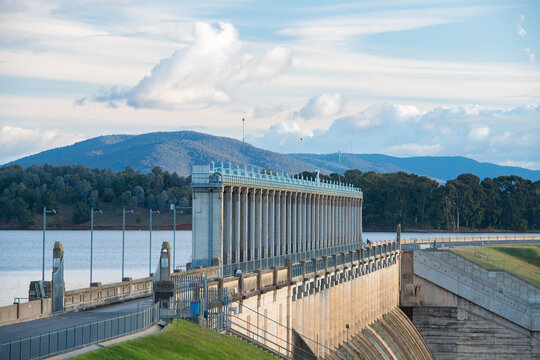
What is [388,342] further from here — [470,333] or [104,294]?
[104,294]

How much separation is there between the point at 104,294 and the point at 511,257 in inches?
4072

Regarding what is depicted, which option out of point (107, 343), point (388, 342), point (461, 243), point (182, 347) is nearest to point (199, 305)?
point (182, 347)

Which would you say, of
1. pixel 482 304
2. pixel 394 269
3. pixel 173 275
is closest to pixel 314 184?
pixel 394 269

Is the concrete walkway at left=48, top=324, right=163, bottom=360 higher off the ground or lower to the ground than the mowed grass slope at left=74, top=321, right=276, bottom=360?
higher

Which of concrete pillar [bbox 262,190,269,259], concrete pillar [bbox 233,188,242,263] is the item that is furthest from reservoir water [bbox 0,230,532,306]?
concrete pillar [bbox 233,188,242,263]

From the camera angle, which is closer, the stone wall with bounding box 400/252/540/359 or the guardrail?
the stone wall with bounding box 400/252/540/359

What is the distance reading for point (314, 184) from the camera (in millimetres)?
82938

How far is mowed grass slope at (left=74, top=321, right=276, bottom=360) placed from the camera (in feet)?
84.5

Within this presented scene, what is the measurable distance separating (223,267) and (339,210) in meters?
47.5

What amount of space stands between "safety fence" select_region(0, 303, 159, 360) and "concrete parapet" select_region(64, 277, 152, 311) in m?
6.64

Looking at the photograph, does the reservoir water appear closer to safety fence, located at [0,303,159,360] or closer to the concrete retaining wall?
the concrete retaining wall

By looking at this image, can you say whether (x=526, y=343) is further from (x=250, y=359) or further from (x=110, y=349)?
(x=110, y=349)

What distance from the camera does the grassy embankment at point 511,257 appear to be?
117438mm

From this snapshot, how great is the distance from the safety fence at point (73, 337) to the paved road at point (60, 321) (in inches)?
55.6
